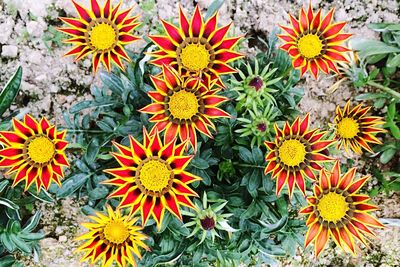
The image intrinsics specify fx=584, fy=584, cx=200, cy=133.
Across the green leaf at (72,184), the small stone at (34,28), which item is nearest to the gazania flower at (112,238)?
the green leaf at (72,184)

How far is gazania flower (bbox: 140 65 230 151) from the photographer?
169 centimetres

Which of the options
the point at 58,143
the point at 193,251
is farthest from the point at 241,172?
the point at 58,143

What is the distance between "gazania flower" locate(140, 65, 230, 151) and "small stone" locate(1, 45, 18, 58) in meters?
0.95

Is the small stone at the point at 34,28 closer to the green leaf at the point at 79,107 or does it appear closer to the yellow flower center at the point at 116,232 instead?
the green leaf at the point at 79,107

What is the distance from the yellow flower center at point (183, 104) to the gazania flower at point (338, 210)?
451 mm

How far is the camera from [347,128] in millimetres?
2145

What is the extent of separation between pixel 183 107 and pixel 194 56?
0.16 meters

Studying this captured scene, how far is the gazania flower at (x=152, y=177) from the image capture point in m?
1.63

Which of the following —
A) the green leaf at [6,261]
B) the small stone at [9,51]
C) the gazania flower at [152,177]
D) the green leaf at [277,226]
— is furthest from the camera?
the small stone at [9,51]

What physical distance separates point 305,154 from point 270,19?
87cm

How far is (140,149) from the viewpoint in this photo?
165 centimetres

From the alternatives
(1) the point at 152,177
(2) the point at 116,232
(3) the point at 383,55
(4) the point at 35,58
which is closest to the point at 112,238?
(2) the point at 116,232

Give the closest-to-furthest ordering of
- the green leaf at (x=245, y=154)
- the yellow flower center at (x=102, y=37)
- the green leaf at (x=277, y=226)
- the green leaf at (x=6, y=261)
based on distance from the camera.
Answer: the yellow flower center at (x=102, y=37) < the green leaf at (x=277, y=226) < the green leaf at (x=245, y=154) < the green leaf at (x=6, y=261)

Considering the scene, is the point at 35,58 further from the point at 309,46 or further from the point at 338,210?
the point at 338,210
